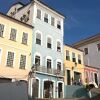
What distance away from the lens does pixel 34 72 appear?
90.5 feet

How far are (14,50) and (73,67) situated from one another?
41.4 feet

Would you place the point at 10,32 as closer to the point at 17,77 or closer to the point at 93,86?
the point at 17,77

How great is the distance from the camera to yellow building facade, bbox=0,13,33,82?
25031mm

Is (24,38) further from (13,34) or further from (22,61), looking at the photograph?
(22,61)

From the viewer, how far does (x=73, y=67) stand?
35.7 m

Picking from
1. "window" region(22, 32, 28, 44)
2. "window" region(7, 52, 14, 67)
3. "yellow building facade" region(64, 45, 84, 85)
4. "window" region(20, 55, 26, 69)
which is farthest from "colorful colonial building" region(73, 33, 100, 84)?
"window" region(7, 52, 14, 67)

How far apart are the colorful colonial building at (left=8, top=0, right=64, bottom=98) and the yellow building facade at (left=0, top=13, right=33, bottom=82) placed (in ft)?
4.11

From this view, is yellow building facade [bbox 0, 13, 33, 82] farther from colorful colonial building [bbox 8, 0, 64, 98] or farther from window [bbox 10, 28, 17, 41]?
colorful colonial building [bbox 8, 0, 64, 98]

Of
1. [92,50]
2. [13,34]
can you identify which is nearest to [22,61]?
[13,34]

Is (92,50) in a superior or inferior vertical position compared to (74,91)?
superior

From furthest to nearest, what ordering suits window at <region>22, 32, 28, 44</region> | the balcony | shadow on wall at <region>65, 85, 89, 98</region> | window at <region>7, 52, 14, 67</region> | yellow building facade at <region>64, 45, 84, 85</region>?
yellow building facade at <region>64, 45, 84, 85</region>
shadow on wall at <region>65, 85, 89, 98</region>
the balcony
window at <region>22, 32, 28, 44</region>
window at <region>7, 52, 14, 67</region>

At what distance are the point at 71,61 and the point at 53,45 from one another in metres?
5.49

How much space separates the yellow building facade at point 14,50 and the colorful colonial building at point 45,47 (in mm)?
1254

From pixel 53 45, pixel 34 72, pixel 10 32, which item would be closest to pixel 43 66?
pixel 34 72
